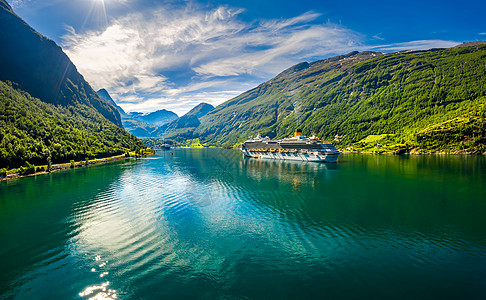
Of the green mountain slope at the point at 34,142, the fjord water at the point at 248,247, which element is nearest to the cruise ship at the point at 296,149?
the fjord water at the point at 248,247

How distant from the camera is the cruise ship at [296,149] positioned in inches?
3780

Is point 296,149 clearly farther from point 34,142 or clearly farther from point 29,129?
point 29,129

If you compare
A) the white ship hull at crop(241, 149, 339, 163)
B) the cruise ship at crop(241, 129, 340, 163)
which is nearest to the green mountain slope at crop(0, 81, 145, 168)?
the cruise ship at crop(241, 129, 340, 163)

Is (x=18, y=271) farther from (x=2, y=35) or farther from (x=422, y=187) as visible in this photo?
(x=2, y=35)

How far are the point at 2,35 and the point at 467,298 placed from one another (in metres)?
321

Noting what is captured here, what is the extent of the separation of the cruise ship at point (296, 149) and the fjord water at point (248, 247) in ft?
201

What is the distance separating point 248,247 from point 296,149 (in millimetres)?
96650

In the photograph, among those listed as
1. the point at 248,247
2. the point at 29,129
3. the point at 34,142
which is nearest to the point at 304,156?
the point at 248,247

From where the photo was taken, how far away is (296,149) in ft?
363

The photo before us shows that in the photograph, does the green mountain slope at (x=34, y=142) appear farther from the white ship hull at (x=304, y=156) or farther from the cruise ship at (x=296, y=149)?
the white ship hull at (x=304, y=156)

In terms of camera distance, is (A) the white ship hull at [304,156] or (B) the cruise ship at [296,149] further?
(B) the cruise ship at [296,149]

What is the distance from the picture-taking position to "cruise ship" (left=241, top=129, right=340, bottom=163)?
9600cm

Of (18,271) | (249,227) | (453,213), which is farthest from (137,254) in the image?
(453,213)

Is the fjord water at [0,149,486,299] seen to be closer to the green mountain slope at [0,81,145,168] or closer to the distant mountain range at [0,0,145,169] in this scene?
the green mountain slope at [0,81,145,168]
